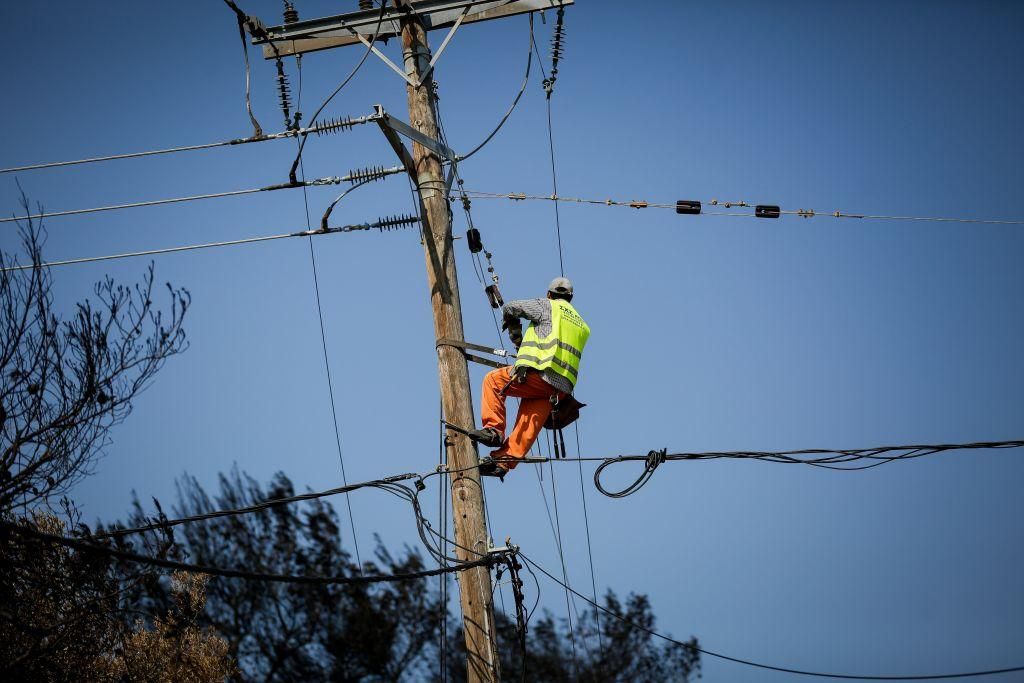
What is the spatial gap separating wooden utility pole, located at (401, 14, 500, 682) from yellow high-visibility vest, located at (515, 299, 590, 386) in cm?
54

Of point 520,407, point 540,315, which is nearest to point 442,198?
point 540,315

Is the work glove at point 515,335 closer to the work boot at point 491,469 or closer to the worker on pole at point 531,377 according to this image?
the worker on pole at point 531,377

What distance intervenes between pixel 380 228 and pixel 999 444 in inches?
202

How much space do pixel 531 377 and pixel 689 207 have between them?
2770mm

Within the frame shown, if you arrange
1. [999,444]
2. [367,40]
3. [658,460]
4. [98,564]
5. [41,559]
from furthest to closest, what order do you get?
[98,564], [41,559], [367,40], [658,460], [999,444]

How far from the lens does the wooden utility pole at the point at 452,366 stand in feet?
27.0

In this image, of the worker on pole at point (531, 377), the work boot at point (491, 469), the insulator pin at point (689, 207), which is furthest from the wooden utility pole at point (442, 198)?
the insulator pin at point (689, 207)

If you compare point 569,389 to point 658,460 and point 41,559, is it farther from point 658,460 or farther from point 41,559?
point 41,559

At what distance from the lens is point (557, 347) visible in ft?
29.2

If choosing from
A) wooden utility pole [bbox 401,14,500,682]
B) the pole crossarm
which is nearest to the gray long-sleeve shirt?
wooden utility pole [bbox 401,14,500,682]

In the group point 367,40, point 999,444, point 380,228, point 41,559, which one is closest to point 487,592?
point 380,228

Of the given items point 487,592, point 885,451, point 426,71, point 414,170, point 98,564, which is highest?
point 426,71

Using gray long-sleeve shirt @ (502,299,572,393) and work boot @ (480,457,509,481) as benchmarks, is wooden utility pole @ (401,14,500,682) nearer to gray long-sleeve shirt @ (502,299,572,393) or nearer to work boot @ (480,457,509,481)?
work boot @ (480,457,509,481)

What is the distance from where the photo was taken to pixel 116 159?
32.2 ft
